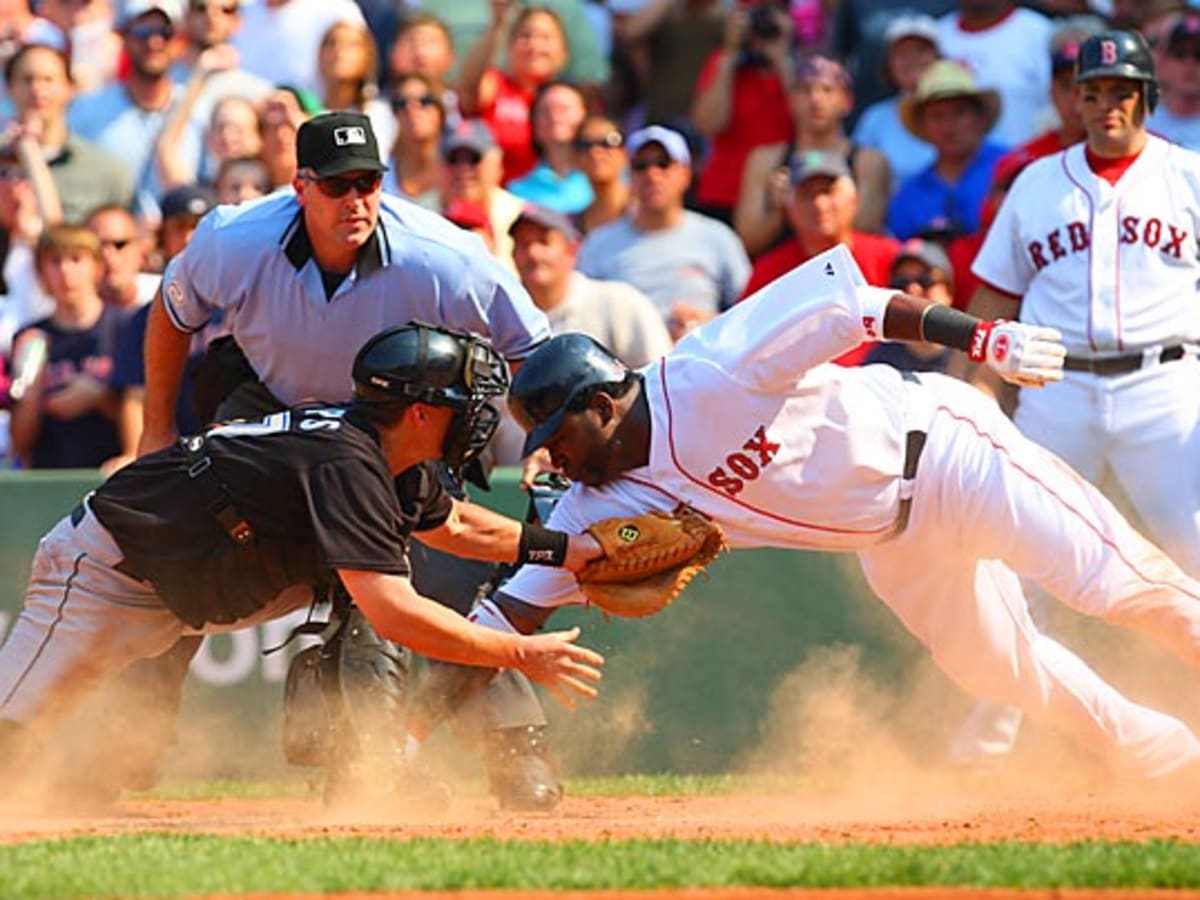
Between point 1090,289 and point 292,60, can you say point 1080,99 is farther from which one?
point 292,60

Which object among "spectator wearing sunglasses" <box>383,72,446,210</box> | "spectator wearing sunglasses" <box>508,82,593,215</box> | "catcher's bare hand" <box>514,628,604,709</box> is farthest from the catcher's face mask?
"spectator wearing sunglasses" <box>508,82,593,215</box>

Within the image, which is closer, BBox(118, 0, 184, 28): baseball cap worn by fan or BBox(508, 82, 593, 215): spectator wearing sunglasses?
BBox(508, 82, 593, 215): spectator wearing sunglasses

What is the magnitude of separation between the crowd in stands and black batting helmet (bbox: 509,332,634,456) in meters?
2.95

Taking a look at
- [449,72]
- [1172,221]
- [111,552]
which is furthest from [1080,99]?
[449,72]

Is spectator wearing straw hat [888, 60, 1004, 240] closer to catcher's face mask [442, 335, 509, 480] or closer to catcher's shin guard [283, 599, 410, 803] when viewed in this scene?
catcher's shin guard [283, 599, 410, 803]

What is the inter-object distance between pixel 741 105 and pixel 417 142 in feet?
6.24

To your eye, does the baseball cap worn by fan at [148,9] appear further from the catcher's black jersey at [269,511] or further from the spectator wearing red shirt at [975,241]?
the catcher's black jersey at [269,511]

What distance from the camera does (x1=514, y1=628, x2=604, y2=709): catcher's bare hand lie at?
6.30 meters

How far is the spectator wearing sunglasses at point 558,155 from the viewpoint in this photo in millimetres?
12008

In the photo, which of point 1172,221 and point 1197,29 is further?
point 1197,29

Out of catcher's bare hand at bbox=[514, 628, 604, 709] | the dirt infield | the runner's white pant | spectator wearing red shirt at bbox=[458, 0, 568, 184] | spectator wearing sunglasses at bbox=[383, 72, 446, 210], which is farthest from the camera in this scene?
spectator wearing red shirt at bbox=[458, 0, 568, 184]

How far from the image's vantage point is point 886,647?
9.56 m

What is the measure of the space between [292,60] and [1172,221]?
583 centimetres

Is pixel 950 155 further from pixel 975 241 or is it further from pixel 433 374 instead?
pixel 433 374
